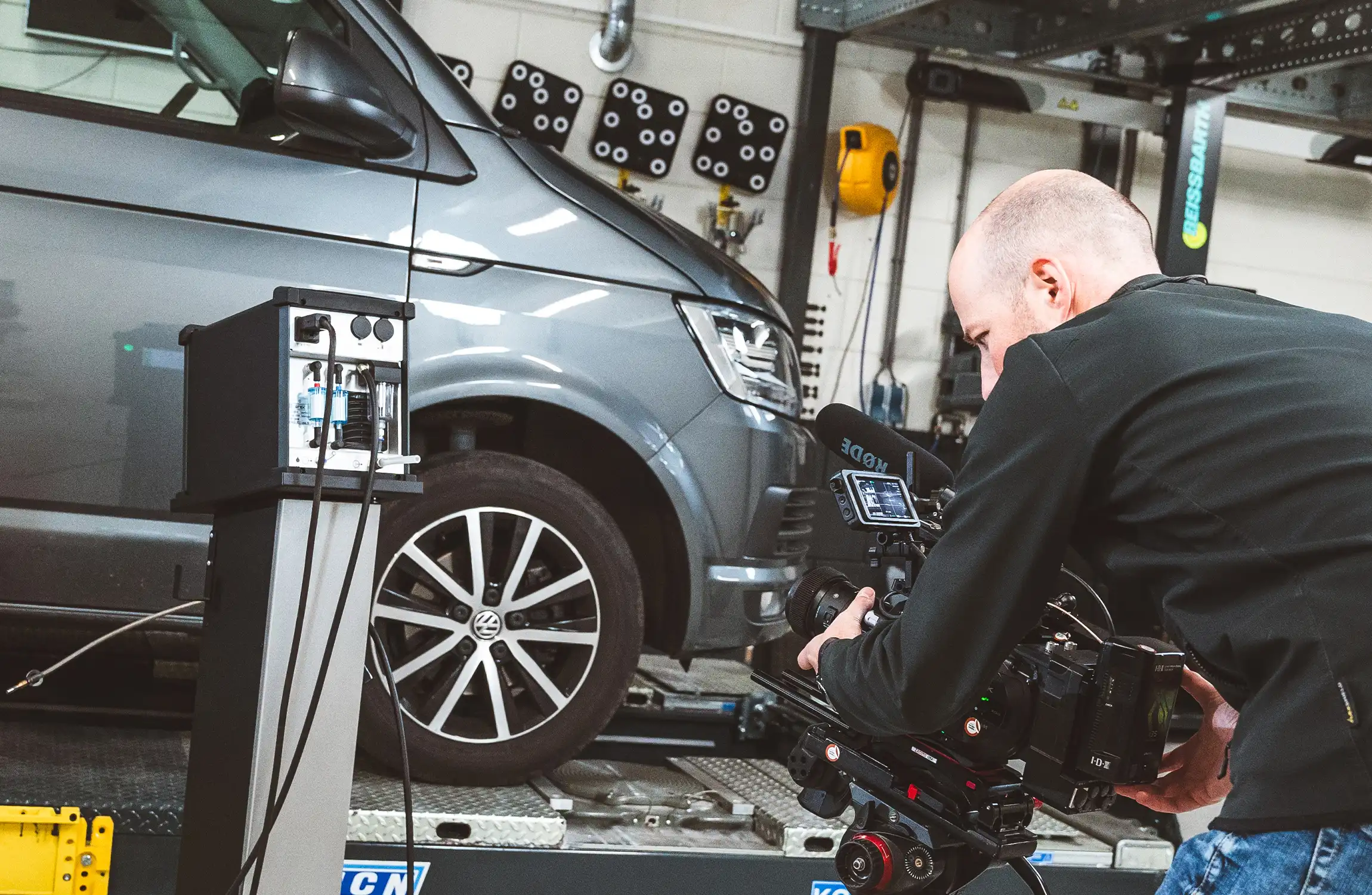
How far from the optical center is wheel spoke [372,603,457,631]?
2494 millimetres

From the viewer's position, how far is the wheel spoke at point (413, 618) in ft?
8.18

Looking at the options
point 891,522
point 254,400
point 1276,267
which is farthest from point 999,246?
point 1276,267

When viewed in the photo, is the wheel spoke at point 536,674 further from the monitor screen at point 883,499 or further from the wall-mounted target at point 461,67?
the wall-mounted target at point 461,67

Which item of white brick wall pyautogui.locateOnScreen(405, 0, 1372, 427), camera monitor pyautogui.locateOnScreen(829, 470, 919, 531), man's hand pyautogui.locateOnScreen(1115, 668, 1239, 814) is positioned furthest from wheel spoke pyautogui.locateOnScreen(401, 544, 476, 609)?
white brick wall pyautogui.locateOnScreen(405, 0, 1372, 427)

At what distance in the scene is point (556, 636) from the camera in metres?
2.60

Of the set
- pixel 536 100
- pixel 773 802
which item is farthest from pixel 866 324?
pixel 773 802

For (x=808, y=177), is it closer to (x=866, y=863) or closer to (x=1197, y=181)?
(x=1197, y=181)

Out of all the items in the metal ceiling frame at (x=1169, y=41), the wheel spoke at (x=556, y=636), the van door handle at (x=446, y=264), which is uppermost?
the metal ceiling frame at (x=1169, y=41)

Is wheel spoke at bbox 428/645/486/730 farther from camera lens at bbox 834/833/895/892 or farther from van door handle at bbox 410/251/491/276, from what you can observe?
camera lens at bbox 834/833/895/892

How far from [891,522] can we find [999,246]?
1.18ft

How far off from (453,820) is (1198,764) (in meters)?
1.29

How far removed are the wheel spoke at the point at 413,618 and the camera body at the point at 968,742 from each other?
890 mm

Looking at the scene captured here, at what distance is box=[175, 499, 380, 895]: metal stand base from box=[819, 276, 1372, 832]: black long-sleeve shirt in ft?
2.11

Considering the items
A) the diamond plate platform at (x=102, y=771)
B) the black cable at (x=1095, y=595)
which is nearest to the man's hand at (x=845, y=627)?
the black cable at (x=1095, y=595)
